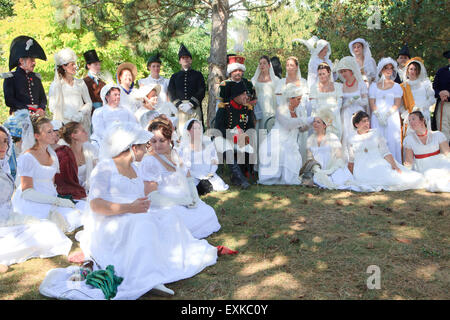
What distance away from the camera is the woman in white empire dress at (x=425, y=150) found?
23.0 feet

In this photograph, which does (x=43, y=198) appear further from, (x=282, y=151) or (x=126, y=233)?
(x=282, y=151)

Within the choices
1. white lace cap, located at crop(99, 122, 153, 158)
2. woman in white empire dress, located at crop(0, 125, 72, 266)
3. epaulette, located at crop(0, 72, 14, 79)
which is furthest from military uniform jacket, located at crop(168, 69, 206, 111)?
white lace cap, located at crop(99, 122, 153, 158)

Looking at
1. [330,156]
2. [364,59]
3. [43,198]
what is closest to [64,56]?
[43,198]

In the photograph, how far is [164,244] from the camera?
3.92 m

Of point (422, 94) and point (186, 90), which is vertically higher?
point (186, 90)

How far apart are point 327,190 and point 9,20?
17399mm

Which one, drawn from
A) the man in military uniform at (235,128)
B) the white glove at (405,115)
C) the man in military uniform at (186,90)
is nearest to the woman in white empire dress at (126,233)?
the man in military uniform at (235,128)

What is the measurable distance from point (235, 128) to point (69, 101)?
9.75 feet

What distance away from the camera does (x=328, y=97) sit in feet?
26.5

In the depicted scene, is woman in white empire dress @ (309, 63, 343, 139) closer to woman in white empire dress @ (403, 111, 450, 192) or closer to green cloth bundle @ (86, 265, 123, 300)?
woman in white empire dress @ (403, 111, 450, 192)

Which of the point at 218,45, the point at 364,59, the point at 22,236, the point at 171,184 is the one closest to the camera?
the point at 22,236

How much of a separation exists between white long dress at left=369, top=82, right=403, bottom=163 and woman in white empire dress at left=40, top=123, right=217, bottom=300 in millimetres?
5521

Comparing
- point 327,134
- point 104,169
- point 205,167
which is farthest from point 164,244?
point 327,134

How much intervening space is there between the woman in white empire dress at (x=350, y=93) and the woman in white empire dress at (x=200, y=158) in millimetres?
2627
